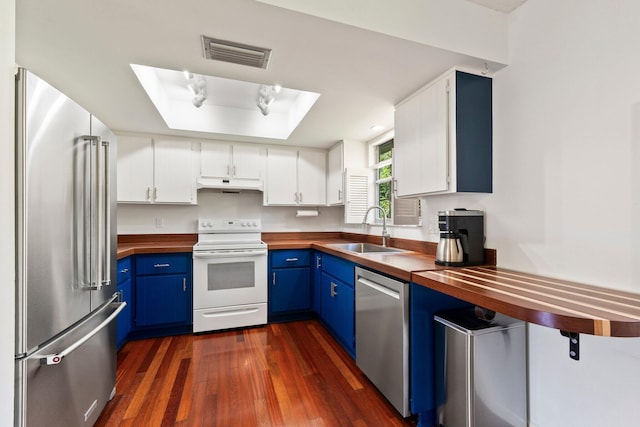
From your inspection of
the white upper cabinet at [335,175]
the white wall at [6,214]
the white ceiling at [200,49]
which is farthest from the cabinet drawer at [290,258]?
the white wall at [6,214]

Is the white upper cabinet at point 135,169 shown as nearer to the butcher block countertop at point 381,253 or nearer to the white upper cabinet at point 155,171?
the white upper cabinet at point 155,171

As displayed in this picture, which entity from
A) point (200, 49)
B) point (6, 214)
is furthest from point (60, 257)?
point (200, 49)

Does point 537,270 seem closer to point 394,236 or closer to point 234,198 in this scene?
point 394,236

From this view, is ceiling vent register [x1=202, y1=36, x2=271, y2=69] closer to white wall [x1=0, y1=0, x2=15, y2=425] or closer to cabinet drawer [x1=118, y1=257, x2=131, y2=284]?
white wall [x1=0, y1=0, x2=15, y2=425]

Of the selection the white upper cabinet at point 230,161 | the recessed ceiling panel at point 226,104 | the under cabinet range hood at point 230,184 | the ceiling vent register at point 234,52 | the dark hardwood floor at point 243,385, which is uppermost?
the recessed ceiling panel at point 226,104

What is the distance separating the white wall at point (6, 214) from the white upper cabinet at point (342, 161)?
2.69 meters

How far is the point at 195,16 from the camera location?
1.33m

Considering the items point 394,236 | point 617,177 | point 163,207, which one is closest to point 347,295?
point 394,236

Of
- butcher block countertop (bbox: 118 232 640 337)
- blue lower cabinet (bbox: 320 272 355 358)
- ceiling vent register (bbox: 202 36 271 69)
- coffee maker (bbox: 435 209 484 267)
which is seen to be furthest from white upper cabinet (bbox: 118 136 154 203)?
coffee maker (bbox: 435 209 484 267)

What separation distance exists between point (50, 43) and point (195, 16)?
2.93 ft

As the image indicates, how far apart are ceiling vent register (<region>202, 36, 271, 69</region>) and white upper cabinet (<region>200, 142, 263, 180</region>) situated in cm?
177

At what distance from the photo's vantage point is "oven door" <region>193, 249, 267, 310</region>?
9.32 ft

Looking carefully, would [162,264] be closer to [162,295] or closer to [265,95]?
[162,295]

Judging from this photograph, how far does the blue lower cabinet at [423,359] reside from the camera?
1.57 m
